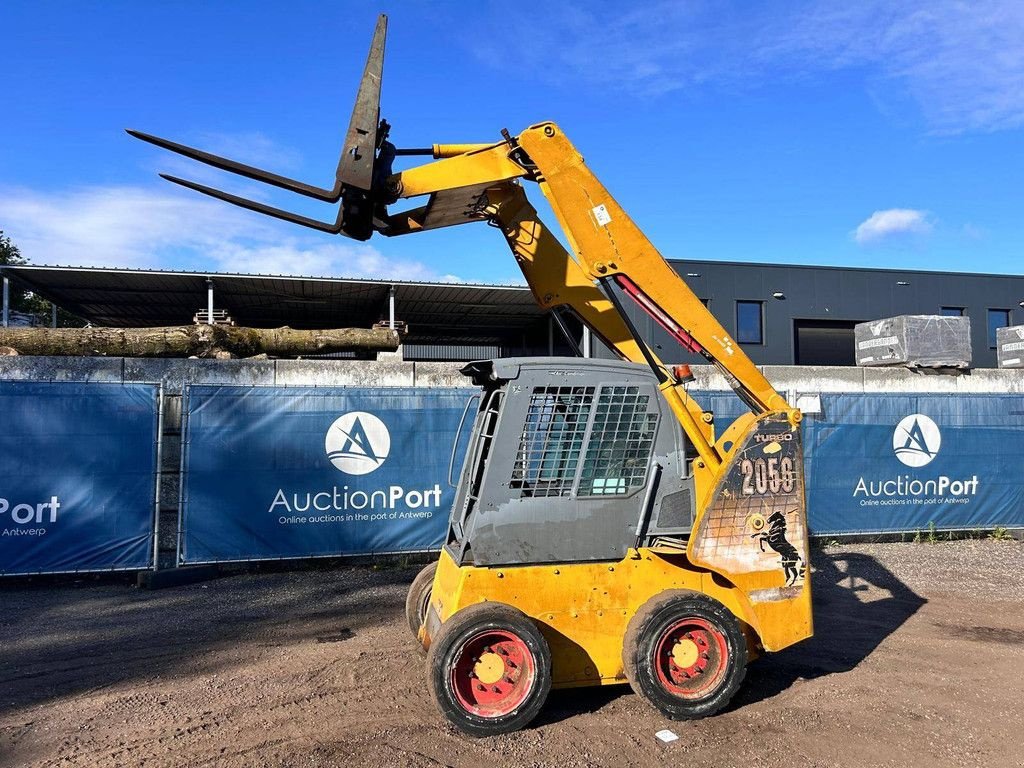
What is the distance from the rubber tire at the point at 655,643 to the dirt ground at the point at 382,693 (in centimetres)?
13

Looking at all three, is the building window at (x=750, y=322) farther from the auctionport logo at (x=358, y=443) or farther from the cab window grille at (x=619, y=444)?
the cab window grille at (x=619, y=444)

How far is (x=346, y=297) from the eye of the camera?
18219 mm

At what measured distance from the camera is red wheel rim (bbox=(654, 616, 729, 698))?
15.0ft

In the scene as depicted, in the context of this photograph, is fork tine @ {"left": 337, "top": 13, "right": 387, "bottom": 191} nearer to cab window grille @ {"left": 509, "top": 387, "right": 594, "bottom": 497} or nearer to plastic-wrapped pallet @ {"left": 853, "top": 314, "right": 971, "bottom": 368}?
cab window grille @ {"left": 509, "top": 387, "right": 594, "bottom": 497}

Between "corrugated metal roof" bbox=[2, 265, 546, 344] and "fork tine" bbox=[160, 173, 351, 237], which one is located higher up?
"corrugated metal roof" bbox=[2, 265, 546, 344]

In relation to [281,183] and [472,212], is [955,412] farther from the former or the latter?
[281,183]

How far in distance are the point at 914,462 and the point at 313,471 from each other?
8.58 m

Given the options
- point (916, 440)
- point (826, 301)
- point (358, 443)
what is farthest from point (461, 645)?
point (826, 301)

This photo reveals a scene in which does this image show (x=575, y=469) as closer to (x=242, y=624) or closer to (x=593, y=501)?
(x=593, y=501)

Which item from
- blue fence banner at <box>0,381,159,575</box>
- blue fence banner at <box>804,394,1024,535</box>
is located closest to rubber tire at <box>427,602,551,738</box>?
blue fence banner at <box>0,381,159,575</box>

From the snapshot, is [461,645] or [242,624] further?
[242,624]

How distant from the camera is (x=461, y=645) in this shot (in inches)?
167

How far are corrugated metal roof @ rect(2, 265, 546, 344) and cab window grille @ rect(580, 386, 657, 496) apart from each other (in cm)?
1174

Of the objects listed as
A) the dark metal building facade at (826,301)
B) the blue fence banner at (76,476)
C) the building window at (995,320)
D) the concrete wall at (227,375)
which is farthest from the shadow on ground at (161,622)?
the building window at (995,320)
